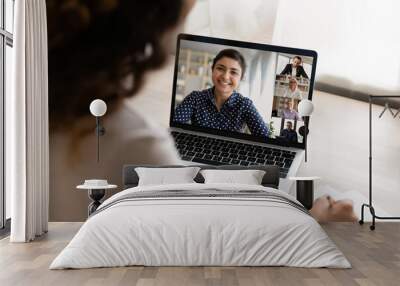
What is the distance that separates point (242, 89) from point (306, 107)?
82 cm

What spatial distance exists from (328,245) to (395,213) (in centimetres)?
306

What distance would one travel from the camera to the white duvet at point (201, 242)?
4098mm

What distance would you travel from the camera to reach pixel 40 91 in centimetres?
574

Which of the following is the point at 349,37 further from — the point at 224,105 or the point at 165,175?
→ the point at 165,175

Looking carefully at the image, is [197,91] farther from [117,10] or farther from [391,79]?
[391,79]

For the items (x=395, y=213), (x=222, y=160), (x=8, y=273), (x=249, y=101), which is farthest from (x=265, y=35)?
(x=8, y=273)

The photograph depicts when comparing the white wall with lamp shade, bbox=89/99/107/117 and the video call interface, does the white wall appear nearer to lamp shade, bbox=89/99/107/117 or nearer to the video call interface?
the video call interface

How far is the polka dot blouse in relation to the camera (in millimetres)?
6836

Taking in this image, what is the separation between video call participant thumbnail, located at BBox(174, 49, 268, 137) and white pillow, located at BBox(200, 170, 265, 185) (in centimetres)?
65

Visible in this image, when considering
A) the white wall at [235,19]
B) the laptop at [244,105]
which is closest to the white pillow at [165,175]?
the laptop at [244,105]

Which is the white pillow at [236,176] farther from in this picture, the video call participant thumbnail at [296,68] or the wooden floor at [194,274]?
the wooden floor at [194,274]

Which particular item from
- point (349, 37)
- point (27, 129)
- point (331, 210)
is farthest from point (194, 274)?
point (349, 37)

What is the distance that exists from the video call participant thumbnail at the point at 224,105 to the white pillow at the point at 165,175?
29.0 inches

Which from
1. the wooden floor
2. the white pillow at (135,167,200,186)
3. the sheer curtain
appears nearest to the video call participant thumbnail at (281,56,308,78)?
the sheer curtain
